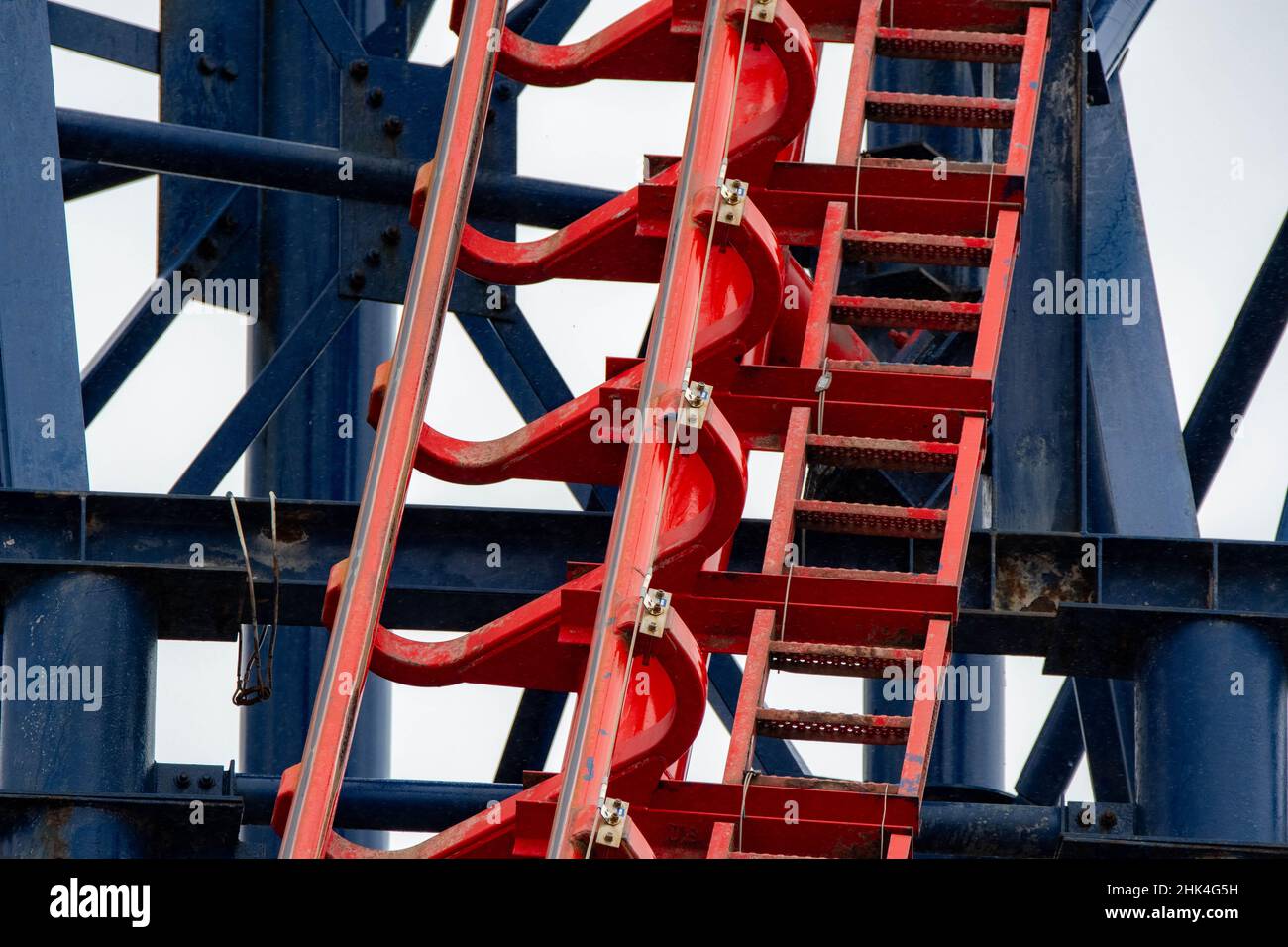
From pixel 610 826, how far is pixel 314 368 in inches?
301

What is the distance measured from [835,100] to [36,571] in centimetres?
1180

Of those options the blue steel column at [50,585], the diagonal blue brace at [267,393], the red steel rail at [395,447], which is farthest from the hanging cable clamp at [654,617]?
the diagonal blue brace at [267,393]

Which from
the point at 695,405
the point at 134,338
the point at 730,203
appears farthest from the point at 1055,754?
the point at 695,405

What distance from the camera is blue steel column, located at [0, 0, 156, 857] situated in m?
9.38

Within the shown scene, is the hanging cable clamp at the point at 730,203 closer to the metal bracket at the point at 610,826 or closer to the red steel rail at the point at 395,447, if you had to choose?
the red steel rail at the point at 395,447

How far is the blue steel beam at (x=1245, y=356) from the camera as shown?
11.7m

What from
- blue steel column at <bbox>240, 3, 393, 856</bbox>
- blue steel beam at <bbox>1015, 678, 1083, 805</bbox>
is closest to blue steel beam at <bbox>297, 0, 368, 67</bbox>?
blue steel column at <bbox>240, 3, 393, 856</bbox>

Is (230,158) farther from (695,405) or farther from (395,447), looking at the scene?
(695,405)

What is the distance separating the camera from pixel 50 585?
9.62 metres

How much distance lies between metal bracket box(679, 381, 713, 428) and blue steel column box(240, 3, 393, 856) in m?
5.68

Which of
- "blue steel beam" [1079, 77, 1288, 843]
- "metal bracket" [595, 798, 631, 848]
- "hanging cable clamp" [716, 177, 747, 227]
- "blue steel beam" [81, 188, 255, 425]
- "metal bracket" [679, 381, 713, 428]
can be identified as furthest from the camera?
"blue steel beam" [81, 188, 255, 425]

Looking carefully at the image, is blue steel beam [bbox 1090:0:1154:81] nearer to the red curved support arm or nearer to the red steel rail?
the red curved support arm
